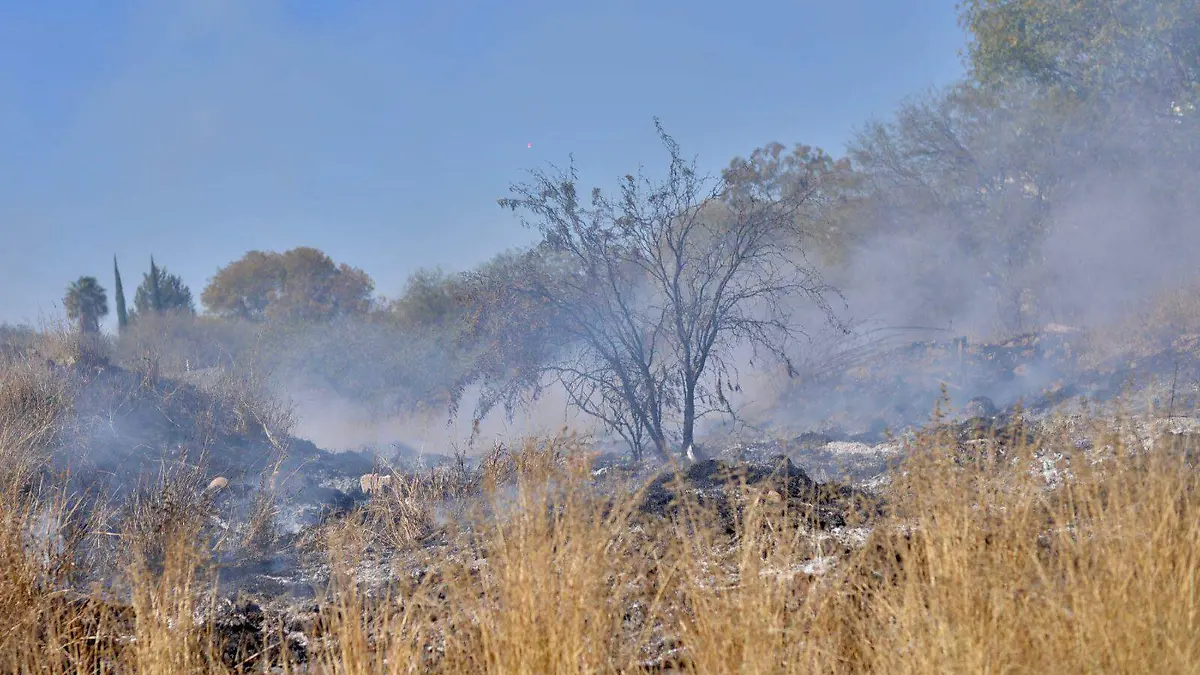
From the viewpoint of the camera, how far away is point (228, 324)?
3622 centimetres

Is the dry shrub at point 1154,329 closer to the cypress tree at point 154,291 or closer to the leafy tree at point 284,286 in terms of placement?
the leafy tree at point 284,286

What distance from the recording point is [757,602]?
3.34 meters

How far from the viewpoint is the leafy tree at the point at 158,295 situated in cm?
3819

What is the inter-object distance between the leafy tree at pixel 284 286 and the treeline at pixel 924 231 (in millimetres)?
11574

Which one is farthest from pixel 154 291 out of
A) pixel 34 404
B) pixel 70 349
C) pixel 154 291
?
pixel 34 404

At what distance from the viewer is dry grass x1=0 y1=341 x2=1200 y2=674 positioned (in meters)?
3.21

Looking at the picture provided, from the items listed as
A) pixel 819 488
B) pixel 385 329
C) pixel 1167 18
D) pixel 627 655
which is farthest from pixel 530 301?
pixel 385 329

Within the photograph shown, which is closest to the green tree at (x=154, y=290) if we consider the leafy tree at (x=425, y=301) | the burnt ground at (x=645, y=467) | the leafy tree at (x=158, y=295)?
the leafy tree at (x=158, y=295)

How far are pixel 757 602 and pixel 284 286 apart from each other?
41451 mm

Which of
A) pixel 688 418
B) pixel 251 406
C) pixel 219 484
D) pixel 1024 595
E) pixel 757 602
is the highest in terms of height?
pixel 251 406

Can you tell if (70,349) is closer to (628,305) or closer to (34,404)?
(34,404)

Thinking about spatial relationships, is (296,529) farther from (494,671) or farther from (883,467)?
(494,671)

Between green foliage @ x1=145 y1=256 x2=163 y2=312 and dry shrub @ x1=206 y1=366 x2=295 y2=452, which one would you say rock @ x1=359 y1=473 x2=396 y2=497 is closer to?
dry shrub @ x1=206 y1=366 x2=295 y2=452

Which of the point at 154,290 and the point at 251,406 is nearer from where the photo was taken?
the point at 251,406
